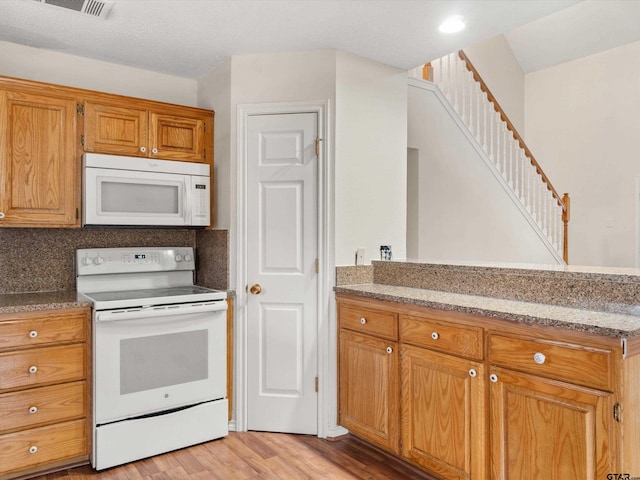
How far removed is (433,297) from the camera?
236 cm

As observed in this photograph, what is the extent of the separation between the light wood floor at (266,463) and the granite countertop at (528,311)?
94 cm

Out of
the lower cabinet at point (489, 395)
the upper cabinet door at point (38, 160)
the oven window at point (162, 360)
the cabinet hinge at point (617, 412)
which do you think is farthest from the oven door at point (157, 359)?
the cabinet hinge at point (617, 412)

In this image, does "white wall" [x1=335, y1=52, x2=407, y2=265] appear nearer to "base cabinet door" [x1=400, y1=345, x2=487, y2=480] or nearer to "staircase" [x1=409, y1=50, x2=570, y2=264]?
"base cabinet door" [x1=400, y1=345, x2=487, y2=480]

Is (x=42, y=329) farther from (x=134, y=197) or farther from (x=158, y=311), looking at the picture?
(x=134, y=197)

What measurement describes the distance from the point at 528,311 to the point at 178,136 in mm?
2386

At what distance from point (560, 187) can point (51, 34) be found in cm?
670

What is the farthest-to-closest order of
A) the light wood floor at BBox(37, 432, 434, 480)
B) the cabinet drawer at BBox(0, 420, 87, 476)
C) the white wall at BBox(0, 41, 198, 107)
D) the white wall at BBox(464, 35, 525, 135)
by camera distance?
the white wall at BBox(464, 35, 525, 135)
the white wall at BBox(0, 41, 198, 107)
the light wood floor at BBox(37, 432, 434, 480)
the cabinet drawer at BBox(0, 420, 87, 476)

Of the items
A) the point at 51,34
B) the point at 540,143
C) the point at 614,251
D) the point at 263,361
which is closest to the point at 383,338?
the point at 263,361

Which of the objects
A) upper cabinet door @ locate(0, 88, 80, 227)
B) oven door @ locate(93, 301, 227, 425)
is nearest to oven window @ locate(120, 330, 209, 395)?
oven door @ locate(93, 301, 227, 425)

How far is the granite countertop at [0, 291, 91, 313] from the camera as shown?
2324 mm

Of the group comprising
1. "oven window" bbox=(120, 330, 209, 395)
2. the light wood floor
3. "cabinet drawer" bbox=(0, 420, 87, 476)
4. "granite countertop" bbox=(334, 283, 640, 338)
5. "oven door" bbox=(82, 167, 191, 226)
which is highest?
"oven door" bbox=(82, 167, 191, 226)

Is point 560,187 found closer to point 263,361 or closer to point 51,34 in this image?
point 263,361

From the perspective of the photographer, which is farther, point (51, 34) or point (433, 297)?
point (51, 34)

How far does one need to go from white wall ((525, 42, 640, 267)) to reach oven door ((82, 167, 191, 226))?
5914 mm
